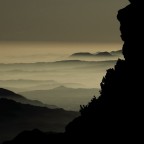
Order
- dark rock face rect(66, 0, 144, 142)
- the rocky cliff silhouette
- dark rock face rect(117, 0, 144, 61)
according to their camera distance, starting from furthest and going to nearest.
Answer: dark rock face rect(117, 0, 144, 61), dark rock face rect(66, 0, 144, 142), the rocky cliff silhouette

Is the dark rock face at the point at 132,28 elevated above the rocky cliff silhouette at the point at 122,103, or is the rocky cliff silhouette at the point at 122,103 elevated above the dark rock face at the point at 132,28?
the dark rock face at the point at 132,28

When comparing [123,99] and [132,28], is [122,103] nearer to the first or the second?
[123,99]

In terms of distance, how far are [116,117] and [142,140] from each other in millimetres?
6647

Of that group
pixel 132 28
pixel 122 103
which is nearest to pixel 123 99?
pixel 122 103

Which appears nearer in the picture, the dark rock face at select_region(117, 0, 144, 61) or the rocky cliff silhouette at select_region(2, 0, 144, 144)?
the rocky cliff silhouette at select_region(2, 0, 144, 144)

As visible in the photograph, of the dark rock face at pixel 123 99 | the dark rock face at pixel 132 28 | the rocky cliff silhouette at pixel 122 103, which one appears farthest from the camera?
the dark rock face at pixel 132 28

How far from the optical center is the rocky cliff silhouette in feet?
215

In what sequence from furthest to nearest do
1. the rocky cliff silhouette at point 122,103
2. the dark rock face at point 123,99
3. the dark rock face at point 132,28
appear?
the dark rock face at point 132,28
the dark rock face at point 123,99
the rocky cliff silhouette at point 122,103

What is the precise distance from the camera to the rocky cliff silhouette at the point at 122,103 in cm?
6544

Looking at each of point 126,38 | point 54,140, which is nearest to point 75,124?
point 54,140

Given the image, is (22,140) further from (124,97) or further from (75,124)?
(124,97)

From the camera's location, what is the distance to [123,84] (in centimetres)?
7006

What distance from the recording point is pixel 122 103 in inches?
2667

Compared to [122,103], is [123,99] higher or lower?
higher
